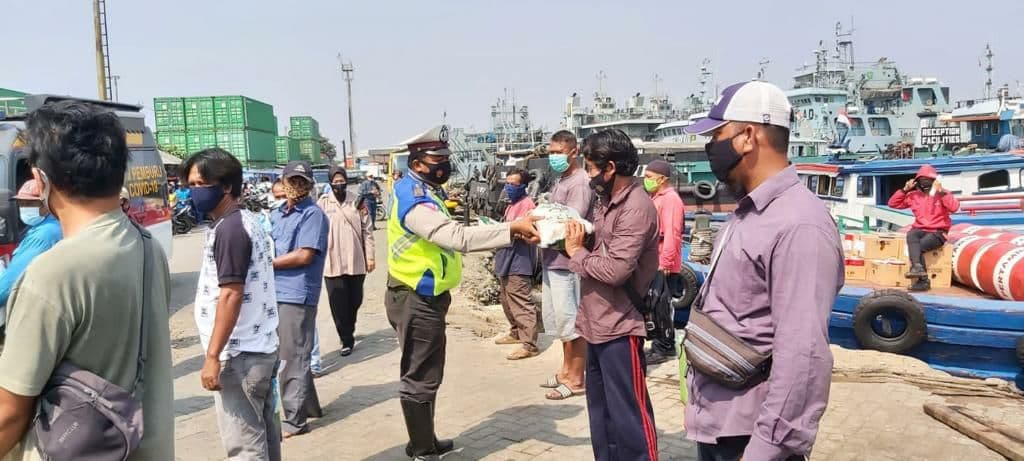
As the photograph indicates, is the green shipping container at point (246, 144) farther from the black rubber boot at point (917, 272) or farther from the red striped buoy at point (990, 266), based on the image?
the red striped buoy at point (990, 266)

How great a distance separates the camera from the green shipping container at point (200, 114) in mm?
37406

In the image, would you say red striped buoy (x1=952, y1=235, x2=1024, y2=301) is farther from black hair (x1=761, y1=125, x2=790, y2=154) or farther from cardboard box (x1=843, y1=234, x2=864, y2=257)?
black hair (x1=761, y1=125, x2=790, y2=154)

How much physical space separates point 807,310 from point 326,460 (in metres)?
3.44

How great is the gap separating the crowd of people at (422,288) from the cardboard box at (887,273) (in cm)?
299

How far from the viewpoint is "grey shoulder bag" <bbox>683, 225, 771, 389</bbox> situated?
206cm

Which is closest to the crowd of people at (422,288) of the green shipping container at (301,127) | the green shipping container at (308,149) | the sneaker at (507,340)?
the sneaker at (507,340)

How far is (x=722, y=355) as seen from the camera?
211cm

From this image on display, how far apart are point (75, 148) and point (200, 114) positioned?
3960 centimetres

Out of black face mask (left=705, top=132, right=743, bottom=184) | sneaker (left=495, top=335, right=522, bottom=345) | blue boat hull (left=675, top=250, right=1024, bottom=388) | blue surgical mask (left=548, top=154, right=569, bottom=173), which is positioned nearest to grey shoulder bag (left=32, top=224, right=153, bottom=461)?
black face mask (left=705, top=132, right=743, bottom=184)

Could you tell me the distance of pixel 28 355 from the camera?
5.65 feet

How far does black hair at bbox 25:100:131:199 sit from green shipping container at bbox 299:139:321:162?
5657 cm

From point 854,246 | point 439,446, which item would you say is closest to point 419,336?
point 439,446

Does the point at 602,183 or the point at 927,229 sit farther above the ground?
the point at 602,183

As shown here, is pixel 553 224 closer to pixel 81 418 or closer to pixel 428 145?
pixel 428 145
